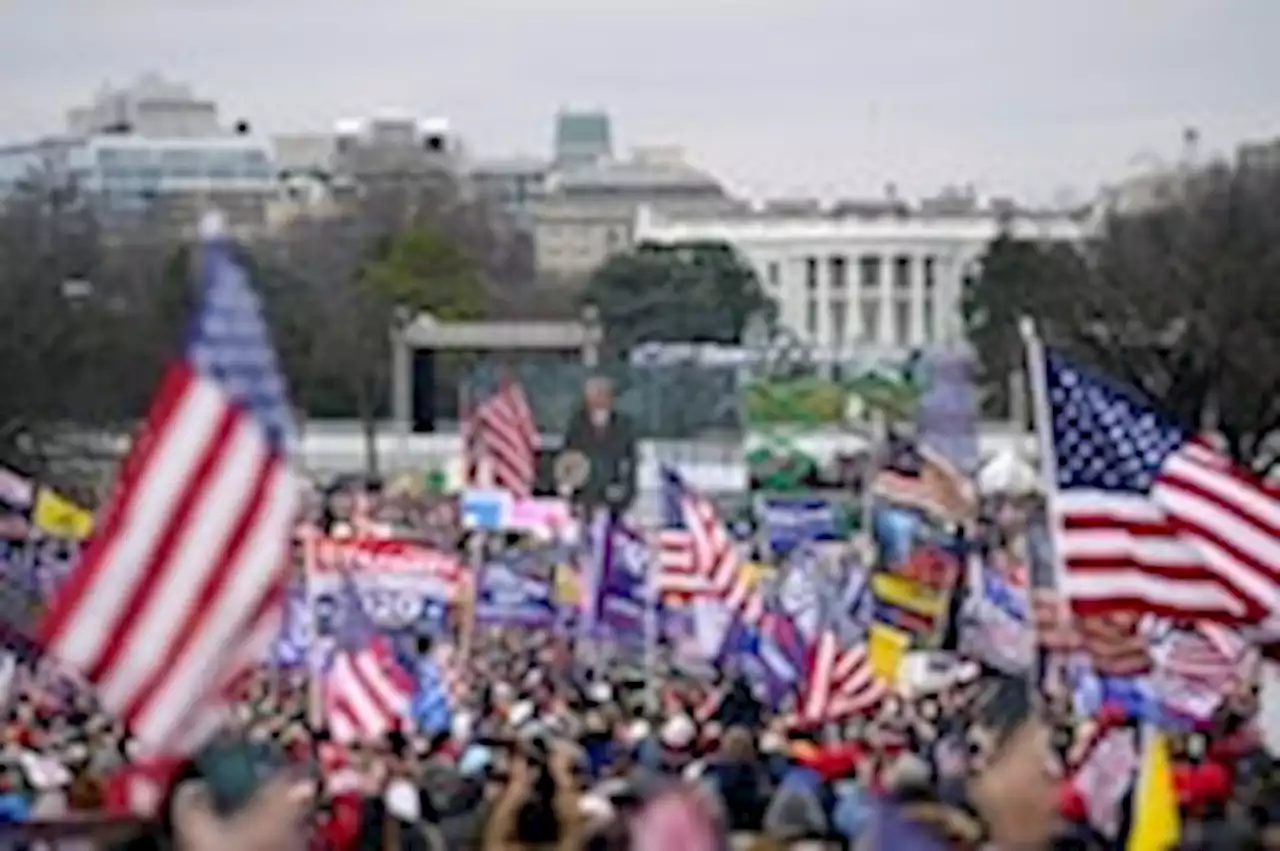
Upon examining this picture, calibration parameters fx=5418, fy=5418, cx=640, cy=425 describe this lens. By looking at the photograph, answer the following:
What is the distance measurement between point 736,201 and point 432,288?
6708cm

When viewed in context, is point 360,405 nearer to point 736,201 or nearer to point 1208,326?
point 1208,326

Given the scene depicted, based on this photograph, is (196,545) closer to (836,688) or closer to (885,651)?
(836,688)

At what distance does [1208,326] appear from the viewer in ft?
238

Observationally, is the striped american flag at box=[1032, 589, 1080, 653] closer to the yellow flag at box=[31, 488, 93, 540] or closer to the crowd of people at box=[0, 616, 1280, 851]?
the crowd of people at box=[0, 616, 1280, 851]

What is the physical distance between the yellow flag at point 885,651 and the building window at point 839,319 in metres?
125

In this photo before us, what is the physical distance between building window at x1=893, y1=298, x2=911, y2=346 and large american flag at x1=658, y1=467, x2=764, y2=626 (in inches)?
4904

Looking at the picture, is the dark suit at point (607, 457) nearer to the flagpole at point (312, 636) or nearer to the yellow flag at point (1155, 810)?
the flagpole at point (312, 636)

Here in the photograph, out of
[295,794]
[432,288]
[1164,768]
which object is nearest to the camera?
[295,794]

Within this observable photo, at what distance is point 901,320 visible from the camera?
156000 mm

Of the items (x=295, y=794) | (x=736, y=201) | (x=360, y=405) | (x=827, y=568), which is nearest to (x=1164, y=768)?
(x=295, y=794)

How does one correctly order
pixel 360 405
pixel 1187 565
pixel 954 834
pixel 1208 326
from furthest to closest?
pixel 360 405
pixel 1208 326
pixel 1187 565
pixel 954 834

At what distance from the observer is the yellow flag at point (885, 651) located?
874 inches

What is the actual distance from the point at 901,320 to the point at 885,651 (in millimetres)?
133624

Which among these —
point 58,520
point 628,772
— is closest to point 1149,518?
point 628,772
